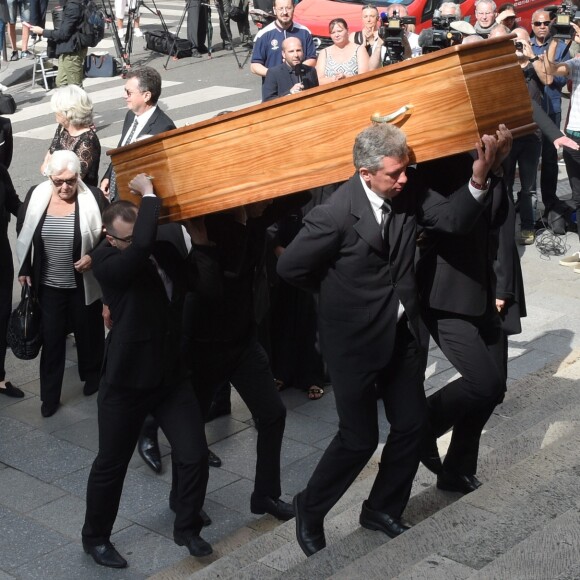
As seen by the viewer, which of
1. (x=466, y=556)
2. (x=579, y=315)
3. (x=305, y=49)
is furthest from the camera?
(x=305, y=49)

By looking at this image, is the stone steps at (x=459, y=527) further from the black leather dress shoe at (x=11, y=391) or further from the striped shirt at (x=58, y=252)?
the black leather dress shoe at (x=11, y=391)

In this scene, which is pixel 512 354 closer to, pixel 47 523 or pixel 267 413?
pixel 267 413

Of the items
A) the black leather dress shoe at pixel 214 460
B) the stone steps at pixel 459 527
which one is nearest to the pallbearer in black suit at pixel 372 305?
the stone steps at pixel 459 527

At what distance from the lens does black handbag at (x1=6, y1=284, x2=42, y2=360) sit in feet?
23.2

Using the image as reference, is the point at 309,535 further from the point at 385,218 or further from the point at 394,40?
the point at 394,40

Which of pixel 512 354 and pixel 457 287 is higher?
pixel 457 287

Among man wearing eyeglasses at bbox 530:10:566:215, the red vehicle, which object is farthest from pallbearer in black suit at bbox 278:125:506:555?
the red vehicle

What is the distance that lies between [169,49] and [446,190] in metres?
15.3

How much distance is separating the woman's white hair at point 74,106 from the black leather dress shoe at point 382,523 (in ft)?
13.0

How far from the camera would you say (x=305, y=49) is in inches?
472

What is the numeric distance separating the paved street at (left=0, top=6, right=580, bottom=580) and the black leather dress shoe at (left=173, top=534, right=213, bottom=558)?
0.36ft

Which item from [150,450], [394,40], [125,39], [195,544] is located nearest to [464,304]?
[195,544]

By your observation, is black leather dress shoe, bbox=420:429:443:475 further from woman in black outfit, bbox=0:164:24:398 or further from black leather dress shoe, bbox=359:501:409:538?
woman in black outfit, bbox=0:164:24:398

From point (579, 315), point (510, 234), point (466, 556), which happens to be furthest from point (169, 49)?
point (466, 556)
